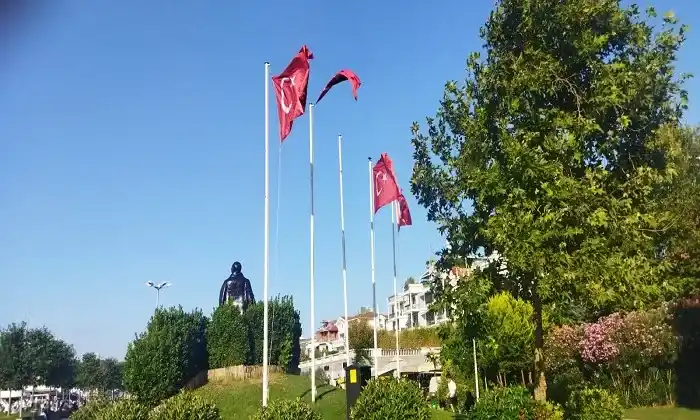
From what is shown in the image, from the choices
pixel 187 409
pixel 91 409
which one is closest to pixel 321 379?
pixel 91 409

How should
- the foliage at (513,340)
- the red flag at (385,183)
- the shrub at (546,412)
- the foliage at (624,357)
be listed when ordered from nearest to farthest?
the shrub at (546,412), the foliage at (624,357), the red flag at (385,183), the foliage at (513,340)

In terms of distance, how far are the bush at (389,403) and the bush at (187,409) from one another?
3447 mm

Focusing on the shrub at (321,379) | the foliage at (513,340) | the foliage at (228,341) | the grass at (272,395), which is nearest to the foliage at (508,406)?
the grass at (272,395)

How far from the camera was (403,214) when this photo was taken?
30266 millimetres

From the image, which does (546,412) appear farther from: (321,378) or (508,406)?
(321,378)

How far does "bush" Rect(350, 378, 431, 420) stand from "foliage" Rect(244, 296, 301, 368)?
1266 cm

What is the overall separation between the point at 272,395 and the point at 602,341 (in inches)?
623

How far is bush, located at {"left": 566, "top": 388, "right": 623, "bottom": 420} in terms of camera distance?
1557 centimetres

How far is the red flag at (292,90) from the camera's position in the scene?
1969 centimetres

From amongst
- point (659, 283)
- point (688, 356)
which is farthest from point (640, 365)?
point (659, 283)

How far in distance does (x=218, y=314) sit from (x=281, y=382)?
426cm

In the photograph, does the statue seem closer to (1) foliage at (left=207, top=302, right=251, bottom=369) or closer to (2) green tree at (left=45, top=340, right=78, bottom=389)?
(1) foliage at (left=207, top=302, right=251, bottom=369)

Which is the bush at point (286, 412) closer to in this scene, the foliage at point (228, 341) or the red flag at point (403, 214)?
the foliage at point (228, 341)

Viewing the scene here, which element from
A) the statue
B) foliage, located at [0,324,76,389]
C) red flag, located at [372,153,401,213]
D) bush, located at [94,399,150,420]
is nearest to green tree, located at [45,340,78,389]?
foliage, located at [0,324,76,389]
